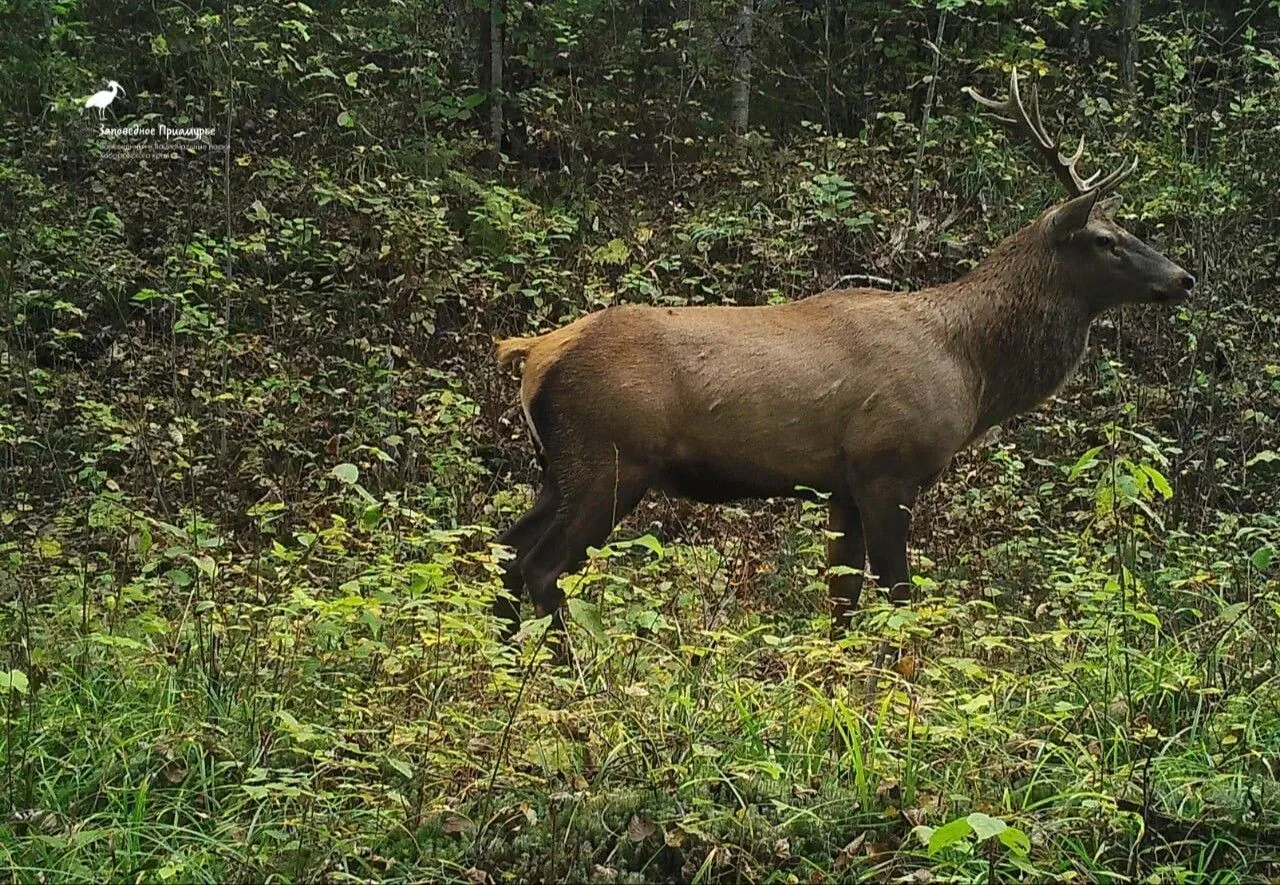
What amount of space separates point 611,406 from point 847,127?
9.20 meters

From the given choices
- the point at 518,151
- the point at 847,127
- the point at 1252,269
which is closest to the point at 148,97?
the point at 518,151

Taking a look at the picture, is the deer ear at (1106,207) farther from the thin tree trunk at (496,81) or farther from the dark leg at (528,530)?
the thin tree trunk at (496,81)

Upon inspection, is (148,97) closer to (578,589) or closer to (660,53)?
(660,53)

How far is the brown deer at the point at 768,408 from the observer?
6527 millimetres

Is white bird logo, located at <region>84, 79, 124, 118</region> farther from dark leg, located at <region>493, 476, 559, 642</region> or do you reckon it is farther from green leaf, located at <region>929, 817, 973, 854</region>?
green leaf, located at <region>929, 817, 973, 854</region>

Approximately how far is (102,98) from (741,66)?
6379 millimetres

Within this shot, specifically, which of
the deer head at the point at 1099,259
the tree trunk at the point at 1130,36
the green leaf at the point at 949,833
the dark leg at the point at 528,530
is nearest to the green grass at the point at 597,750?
the green leaf at the point at 949,833

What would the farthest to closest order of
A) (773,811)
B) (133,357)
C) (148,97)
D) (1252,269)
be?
(148,97) < (1252,269) < (133,357) < (773,811)

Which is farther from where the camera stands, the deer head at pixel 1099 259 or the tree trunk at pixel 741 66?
the tree trunk at pixel 741 66

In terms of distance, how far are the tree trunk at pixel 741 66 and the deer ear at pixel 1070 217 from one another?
23.3 ft

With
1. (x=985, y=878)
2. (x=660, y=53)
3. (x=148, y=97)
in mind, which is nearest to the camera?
(x=985, y=878)

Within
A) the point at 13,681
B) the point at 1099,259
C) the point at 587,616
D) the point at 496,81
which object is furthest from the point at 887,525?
the point at 496,81

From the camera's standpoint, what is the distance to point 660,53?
47.8 ft

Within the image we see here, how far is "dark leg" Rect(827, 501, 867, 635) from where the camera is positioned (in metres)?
6.95
